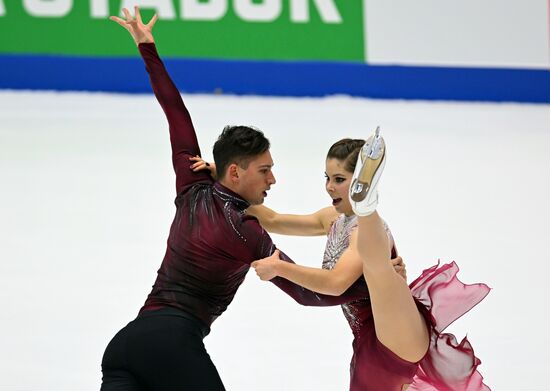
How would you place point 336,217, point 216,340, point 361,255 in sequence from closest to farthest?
point 361,255 < point 336,217 < point 216,340

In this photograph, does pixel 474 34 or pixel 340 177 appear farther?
pixel 474 34

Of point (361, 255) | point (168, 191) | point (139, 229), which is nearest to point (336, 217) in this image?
point (361, 255)

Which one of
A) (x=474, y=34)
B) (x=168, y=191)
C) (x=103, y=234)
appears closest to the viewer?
(x=103, y=234)

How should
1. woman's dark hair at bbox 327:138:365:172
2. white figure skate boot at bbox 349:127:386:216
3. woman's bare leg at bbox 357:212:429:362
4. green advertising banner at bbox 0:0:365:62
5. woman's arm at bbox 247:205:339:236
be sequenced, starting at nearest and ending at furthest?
white figure skate boot at bbox 349:127:386:216 → woman's bare leg at bbox 357:212:429:362 → woman's dark hair at bbox 327:138:365:172 → woman's arm at bbox 247:205:339:236 → green advertising banner at bbox 0:0:365:62

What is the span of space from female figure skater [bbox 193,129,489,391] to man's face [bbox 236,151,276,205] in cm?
17

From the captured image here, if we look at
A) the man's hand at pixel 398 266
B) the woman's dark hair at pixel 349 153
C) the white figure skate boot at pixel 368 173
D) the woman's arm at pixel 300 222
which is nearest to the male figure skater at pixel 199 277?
the man's hand at pixel 398 266

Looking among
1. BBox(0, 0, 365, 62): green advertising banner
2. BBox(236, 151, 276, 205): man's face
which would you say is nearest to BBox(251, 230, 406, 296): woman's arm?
BBox(236, 151, 276, 205): man's face

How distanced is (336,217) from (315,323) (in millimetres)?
→ 873

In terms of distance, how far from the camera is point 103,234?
4754mm

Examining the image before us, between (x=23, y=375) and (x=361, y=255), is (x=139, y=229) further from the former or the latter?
(x=361, y=255)

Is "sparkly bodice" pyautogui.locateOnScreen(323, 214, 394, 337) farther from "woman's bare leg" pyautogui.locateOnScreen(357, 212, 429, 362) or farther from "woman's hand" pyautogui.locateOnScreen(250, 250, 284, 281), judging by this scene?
"woman's hand" pyautogui.locateOnScreen(250, 250, 284, 281)

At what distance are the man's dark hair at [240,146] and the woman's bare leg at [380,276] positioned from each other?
38 cm

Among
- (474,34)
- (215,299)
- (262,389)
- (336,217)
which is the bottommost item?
(262,389)

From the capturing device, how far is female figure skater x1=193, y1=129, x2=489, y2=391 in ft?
9.20
